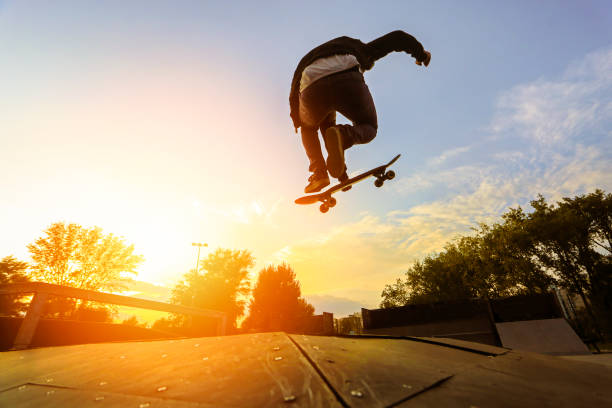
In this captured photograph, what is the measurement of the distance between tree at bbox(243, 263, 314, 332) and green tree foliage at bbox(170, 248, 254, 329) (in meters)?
2.44

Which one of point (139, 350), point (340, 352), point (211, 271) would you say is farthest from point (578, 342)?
point (211, 271)

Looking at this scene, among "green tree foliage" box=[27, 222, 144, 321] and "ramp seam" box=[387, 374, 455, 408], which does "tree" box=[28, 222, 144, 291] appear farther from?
"ramp seam" box=[387, 374, 455, 408]

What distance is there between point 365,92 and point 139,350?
→ 302cm

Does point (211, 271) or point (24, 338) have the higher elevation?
point (211, 271)

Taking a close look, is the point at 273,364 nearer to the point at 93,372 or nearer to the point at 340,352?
the point at 340,352

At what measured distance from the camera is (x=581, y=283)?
22.1 metres

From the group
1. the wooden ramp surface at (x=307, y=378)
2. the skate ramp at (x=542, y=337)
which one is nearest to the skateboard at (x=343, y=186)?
the wooden ramp surface at (x=307, y=378)

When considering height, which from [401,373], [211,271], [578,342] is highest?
[211,271]

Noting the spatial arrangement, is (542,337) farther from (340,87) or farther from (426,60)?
(340,87)

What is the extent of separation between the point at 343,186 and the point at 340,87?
1.88 metres

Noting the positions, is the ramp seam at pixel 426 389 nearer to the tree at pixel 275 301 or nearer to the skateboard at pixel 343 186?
the skateboard at pixel 343 186

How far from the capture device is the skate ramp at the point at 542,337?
8289 millimetres

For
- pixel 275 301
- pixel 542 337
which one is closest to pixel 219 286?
pixel 275 301

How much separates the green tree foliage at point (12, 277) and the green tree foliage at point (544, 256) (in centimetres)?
3926
